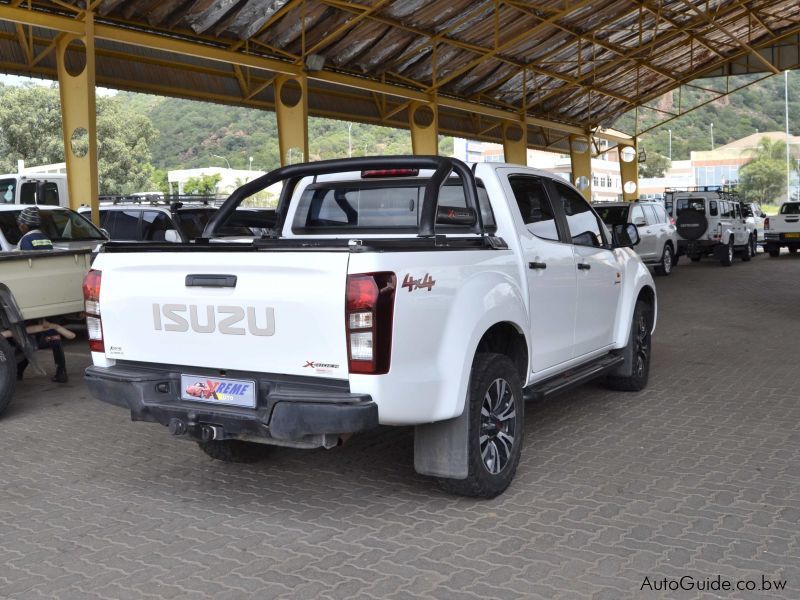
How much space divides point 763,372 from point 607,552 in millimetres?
5275

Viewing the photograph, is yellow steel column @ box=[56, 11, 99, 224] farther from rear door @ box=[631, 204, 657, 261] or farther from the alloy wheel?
rear door @ box=[631, 204, 657, 261]

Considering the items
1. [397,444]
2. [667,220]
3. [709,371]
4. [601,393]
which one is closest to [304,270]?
[397,444]

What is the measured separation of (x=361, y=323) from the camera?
392 cm

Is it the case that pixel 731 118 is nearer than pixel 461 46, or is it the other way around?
pixel 461 46

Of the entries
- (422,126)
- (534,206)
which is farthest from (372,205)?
(422,126)

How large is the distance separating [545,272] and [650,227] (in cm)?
1593

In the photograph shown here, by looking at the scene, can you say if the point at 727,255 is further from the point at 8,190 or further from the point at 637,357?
the point at 8,190

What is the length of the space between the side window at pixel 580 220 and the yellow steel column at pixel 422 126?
18.0 meters

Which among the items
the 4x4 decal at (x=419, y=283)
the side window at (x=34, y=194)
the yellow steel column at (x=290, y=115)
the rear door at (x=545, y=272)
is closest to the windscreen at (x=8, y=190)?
the side window at (x=34, y=194)

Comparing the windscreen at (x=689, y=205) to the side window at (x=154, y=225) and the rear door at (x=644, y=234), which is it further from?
the side window at (x=154, y=225)

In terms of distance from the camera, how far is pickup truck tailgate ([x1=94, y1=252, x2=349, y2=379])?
13.1ft

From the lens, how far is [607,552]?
4039 mm

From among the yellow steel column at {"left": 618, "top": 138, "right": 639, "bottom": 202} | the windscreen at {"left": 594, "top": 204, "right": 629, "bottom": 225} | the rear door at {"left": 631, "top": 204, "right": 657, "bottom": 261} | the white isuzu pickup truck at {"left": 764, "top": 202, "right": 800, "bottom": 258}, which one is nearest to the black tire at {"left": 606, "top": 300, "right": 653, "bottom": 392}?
the windscreen at {"left": 594, "top": 204, "right": 629, "bottom": 225}

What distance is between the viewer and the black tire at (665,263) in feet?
68.9
